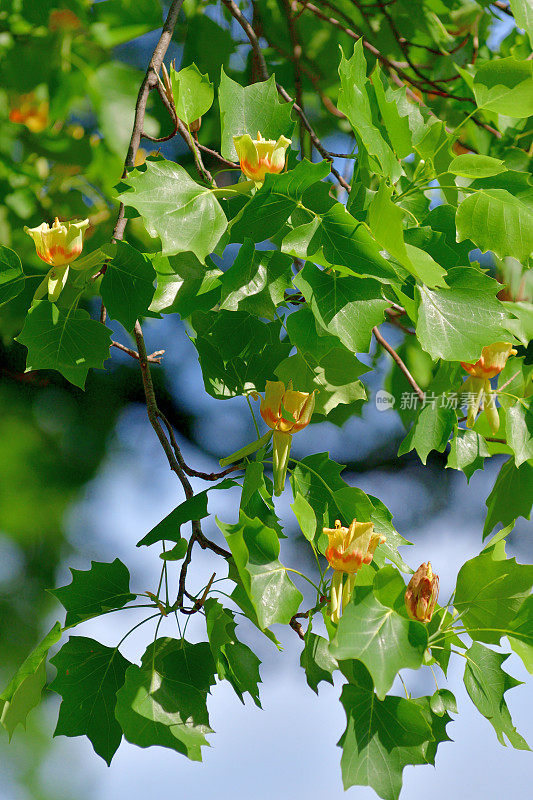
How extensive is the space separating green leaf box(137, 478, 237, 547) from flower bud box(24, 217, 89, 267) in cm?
15

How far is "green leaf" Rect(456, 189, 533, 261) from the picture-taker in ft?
1.34

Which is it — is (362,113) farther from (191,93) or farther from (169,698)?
(169,698)

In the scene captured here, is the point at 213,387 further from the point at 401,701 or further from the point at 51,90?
the point at 51,90

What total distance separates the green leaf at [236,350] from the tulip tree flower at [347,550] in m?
0.12

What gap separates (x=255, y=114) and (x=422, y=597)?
11.4 inches

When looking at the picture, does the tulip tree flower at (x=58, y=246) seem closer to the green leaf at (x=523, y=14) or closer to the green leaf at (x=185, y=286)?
the green leaf at (x=185, y=286)

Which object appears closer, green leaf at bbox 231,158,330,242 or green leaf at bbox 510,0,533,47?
green leaf at bbox 231,158,330,242

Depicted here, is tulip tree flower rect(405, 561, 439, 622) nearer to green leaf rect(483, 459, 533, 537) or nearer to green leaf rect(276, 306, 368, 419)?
green leaf rect(276, 306, 368, 419)

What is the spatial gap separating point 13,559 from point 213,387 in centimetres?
57

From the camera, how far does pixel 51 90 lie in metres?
0.78

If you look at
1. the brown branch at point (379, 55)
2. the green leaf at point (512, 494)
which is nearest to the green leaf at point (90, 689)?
the green leaf at point (512, 494)

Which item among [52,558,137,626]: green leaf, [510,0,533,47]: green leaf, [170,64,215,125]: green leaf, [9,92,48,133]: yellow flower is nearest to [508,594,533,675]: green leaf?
[52,558,137,626]: green leaf

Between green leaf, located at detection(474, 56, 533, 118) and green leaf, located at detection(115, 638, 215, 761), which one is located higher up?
green leaf, located at detection(474, 56, 533, 118)

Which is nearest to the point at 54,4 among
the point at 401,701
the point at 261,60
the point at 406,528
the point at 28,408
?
the point at 261,60
